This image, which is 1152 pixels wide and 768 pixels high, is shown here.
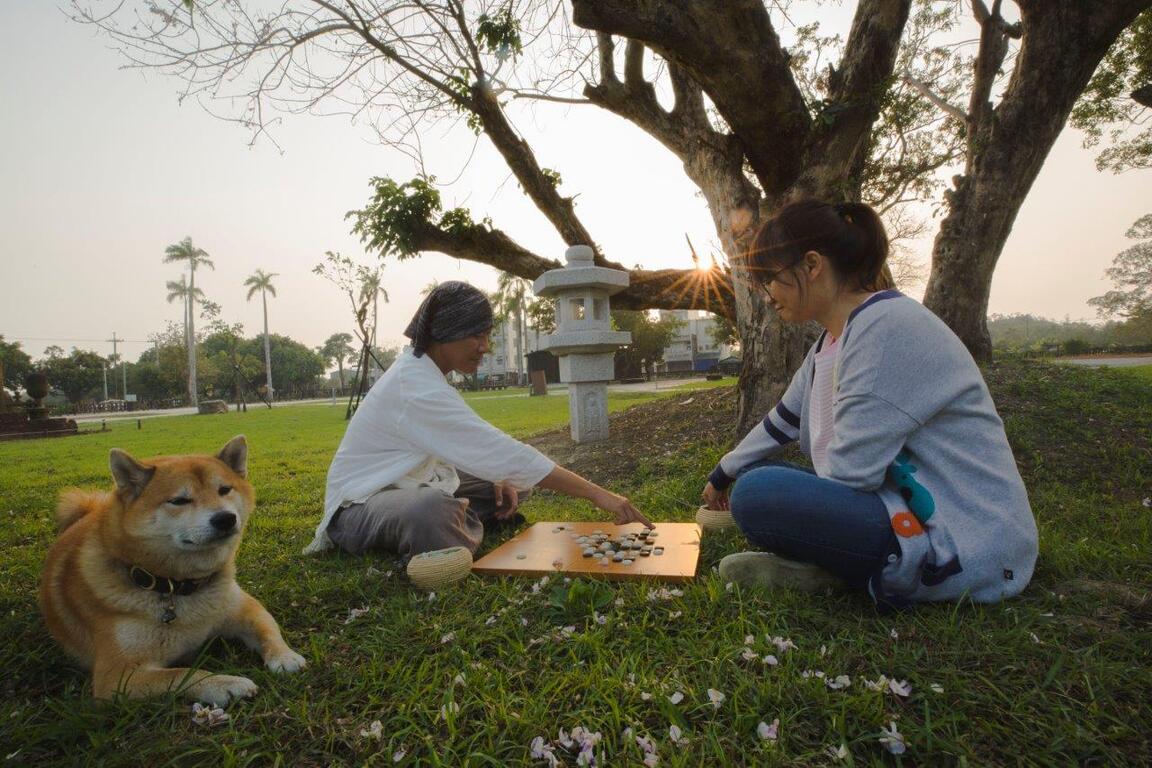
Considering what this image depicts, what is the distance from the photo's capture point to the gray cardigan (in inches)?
71.0

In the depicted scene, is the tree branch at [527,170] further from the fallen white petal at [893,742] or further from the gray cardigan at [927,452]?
the fallen white petal at [893,742]

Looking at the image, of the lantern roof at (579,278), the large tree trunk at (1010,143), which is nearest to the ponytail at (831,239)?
the lantern roof at (579,278)

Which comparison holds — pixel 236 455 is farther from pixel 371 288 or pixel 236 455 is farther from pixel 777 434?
pixel 371 288

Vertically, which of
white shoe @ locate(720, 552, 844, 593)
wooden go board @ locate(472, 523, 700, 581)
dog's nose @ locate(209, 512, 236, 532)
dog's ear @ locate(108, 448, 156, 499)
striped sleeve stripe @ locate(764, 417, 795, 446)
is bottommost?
wooden go board @ locate(472, 523, 700, 581)

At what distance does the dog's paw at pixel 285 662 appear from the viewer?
6.23 ft

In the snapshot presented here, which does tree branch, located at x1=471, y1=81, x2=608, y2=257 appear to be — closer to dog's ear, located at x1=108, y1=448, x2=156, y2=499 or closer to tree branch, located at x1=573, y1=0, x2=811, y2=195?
tree branch, located at x1=573, y1=0, x2=811, y2=195

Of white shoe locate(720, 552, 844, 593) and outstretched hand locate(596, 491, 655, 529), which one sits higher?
outstretched hand locate(596, 491, 655, 529)

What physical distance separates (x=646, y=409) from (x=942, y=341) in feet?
21.0

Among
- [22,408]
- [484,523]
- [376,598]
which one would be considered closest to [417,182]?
[484,523]

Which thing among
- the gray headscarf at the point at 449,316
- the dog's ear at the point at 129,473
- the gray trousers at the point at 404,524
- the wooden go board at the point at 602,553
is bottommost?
the wooden go board at the point at 602,553

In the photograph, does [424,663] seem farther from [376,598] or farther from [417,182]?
[417,182]

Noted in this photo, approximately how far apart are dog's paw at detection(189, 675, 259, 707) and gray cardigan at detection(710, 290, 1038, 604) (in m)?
2.03

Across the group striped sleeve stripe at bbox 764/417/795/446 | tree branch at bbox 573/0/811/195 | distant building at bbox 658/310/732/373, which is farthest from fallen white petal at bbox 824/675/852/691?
distant building at bbox 658/310/732/373

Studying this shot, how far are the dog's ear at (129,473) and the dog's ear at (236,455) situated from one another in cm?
27
